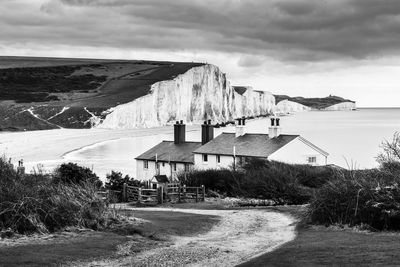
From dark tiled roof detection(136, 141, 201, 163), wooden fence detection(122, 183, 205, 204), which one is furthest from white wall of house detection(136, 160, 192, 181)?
wooden fence detection(122, 183, 205, 204)

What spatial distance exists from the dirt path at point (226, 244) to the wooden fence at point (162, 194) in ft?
31.4

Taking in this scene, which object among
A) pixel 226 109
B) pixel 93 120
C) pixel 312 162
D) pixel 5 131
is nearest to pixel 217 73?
pixel 226 109

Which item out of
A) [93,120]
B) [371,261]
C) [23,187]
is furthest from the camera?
[93,120]

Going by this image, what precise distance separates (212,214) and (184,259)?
443 inches

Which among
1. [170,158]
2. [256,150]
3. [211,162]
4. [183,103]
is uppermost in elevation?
[183,103]

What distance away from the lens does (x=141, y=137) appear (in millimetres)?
118438

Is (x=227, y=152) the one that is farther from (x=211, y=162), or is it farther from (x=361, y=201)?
(x=361, y=201)

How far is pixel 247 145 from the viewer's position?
174 ft


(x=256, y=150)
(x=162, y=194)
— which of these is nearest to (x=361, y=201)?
(x=162, y=194)

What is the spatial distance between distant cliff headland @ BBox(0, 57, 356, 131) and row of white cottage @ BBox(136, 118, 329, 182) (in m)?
73.2

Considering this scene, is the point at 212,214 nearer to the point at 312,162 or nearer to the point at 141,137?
the point at 312,162

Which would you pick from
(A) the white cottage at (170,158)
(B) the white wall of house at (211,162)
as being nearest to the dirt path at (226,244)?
(B) the white wall of house at (211,162)

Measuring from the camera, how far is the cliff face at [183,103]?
5522 inches

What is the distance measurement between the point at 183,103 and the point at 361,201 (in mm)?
138876
